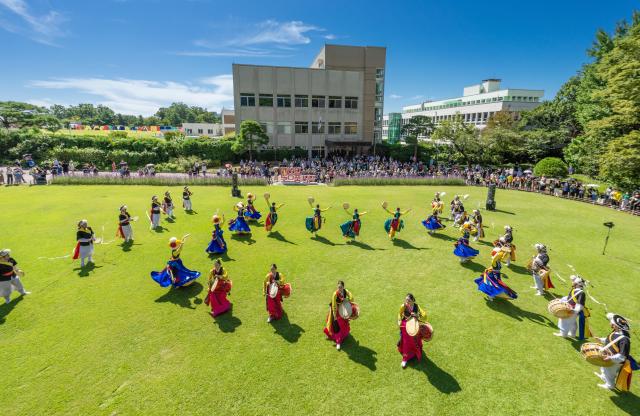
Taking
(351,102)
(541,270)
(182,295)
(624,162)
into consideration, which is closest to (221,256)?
(182,295)

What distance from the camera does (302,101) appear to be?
5306 cm

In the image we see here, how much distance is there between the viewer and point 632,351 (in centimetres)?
848

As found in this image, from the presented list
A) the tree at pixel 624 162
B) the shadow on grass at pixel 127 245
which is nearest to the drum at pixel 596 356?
the shadow on grass at pixel 127 245

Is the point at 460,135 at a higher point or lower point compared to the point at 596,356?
higher

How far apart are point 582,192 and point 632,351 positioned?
25527 mm

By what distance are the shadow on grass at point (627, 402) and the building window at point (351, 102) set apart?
52.6m

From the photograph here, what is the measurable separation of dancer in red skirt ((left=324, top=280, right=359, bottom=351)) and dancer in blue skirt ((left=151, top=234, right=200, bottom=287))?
5.35 meters

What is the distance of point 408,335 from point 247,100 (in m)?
49.7

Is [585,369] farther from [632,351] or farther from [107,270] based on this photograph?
[107,270]

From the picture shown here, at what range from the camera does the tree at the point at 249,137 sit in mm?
44969

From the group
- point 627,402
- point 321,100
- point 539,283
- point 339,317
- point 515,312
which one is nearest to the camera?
point 627,402

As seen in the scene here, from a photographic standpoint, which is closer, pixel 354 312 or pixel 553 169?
pixel 354 312

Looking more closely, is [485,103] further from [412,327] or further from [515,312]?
[412,327]

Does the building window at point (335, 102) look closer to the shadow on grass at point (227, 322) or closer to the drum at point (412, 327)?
the shadow on grass at point (227, 322)
